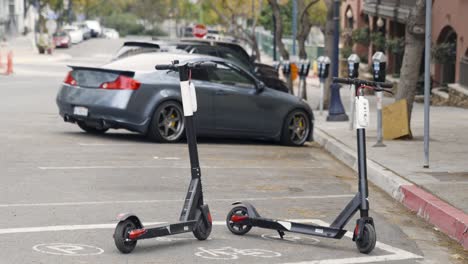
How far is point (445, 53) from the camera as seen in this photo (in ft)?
94.1

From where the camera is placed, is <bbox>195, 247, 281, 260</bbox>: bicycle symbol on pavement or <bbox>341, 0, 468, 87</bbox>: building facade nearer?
<bbox>195, 247, 281, 260</bbox>: bicycle symbol on pavement

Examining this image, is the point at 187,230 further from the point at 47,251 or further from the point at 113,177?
the point at 113,177

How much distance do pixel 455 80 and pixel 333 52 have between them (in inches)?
250

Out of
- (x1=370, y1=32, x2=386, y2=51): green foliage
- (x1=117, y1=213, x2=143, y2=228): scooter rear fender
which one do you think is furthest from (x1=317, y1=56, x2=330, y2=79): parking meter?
(x1=117, y1=213, x2=143, y2=228): scooter rear fender

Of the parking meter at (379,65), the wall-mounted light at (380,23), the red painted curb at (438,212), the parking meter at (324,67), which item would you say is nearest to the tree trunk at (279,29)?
the wall-mounted light at (380,23)

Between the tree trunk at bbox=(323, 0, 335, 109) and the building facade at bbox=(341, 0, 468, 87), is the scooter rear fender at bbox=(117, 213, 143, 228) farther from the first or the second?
the tree trunk at bbox=(323, 0, 335, 109)

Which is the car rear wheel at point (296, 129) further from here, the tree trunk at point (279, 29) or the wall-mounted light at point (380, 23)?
the wall-mounted light at point (380, 23)

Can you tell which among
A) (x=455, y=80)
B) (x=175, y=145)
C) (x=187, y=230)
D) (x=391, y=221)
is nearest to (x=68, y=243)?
(x=187, y=230)

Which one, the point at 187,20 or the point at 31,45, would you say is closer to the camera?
the point at 31,45

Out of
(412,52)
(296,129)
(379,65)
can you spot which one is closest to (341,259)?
(379,65)

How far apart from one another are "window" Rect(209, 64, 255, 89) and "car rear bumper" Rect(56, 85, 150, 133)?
5.34 ft

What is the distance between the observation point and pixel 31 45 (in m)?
77.8

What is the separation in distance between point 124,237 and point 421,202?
4.07m

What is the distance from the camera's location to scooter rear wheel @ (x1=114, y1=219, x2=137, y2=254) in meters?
8.02
